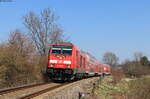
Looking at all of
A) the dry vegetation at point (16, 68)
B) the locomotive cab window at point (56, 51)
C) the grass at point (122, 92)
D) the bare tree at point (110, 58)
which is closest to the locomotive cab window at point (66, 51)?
the locomotive cab window at point (56, 51)

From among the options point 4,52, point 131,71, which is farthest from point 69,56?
point 131,71

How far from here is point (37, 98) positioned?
1018 cm

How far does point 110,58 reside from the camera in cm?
10938

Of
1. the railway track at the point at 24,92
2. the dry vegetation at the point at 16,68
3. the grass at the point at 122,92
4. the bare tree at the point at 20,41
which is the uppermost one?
the bare tree at the point at 20,41

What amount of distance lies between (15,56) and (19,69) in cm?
122

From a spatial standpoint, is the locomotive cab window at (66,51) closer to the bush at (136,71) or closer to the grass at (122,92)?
the grass at (122,92)

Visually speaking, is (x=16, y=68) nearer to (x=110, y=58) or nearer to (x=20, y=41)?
(x=20, y=41)

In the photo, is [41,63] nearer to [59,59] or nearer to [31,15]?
[59,59]

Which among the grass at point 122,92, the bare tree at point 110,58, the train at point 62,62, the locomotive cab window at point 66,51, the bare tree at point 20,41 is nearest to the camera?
the grass at point 122,92

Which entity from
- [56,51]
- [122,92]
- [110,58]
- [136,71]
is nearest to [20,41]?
[56,51]

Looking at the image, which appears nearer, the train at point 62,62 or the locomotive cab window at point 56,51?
the train at point 62,62

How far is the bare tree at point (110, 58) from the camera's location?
109 meters

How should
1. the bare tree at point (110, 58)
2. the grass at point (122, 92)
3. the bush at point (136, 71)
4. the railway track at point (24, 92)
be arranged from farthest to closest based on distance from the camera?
1. the bare tree at point (110, 58)
2. the bush at point (136, 71)
3. the grass at point (122, 92)
4. the railway track at point (24, 92)

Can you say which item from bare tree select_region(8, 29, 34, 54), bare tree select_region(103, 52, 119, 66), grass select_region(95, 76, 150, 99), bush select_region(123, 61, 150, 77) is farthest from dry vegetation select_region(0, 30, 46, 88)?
bare tree select_region(103, 52, 119, 66)
